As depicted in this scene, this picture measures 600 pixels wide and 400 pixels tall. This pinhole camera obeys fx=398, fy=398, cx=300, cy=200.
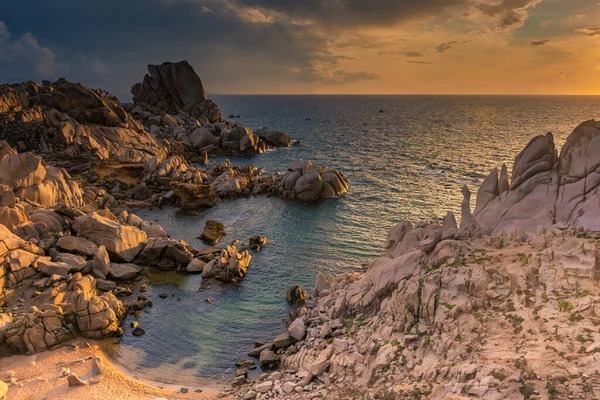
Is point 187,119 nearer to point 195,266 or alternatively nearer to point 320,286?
point 195,266

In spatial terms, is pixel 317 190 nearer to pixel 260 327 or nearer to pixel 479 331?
pixel 260 327

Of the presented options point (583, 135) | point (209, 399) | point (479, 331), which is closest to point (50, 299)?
point (209, 399)

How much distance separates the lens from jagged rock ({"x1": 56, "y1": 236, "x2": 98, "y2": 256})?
120 ft

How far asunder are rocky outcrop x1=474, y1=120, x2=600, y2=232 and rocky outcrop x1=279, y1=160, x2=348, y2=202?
→ 36433mm

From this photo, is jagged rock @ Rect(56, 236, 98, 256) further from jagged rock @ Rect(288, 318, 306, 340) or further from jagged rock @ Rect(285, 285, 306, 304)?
jagged rock @ Rect(288, 318, 306, 340)

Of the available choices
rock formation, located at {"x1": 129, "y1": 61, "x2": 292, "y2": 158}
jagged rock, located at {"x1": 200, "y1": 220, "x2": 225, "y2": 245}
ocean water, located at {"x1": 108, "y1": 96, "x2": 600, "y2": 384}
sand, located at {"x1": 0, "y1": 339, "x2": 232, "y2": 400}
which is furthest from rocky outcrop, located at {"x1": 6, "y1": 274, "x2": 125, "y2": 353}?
rock formation, located at {"x1": 129, "y1": 61, "x2": 292, "y2": 158}

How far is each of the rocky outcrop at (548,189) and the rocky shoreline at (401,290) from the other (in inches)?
3.7

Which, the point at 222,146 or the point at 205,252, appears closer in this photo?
the point at 205,252

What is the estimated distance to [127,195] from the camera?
6272cm

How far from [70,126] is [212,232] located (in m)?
47.9

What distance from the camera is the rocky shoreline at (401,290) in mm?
16219

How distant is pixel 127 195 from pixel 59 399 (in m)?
44.7

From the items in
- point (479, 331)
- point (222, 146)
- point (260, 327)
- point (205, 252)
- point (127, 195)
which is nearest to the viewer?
point (479, 331)

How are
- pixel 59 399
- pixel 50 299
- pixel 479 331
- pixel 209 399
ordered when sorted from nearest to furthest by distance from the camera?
1. pixel 479 331
2. pixel 59 399
3. pixel 209 399
4. pixel 50 299
